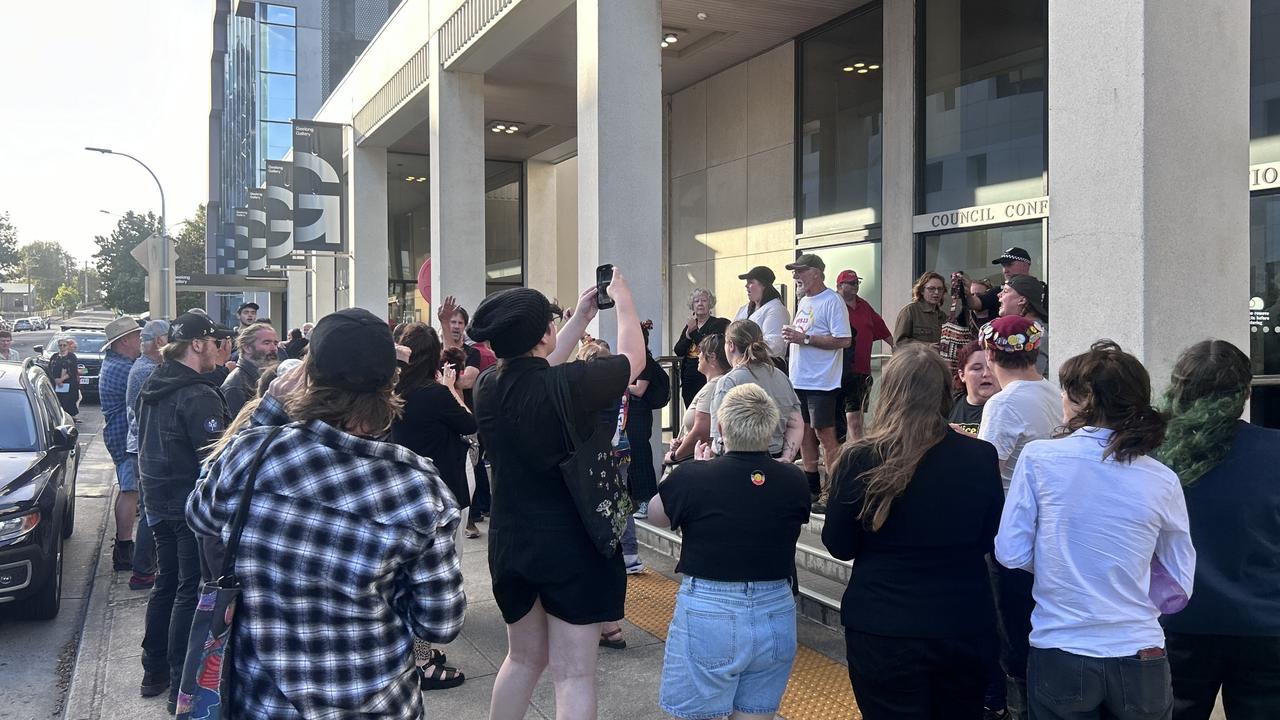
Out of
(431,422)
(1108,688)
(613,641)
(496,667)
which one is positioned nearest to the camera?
(1108,688)

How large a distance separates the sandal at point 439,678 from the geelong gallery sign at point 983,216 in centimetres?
729

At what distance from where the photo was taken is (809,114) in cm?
1286

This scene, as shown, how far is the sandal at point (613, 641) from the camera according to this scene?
581 cm

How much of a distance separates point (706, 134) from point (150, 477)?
11.4m

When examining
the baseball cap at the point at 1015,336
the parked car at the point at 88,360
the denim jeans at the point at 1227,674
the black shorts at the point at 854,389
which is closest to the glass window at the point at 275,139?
the parked car at the point at 88,360

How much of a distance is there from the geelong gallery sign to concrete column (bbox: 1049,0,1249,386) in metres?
4.95

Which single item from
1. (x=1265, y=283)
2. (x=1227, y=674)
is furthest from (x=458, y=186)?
(x=1227, y=674)

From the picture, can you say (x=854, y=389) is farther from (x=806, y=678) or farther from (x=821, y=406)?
(x=806, y=678)

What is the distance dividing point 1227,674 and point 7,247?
112 meters

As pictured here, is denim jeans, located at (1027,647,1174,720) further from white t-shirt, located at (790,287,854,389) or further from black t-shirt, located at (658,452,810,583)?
white t-shirt, located at (790,287,854,389)

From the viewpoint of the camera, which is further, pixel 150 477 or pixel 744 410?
pixel 150 477

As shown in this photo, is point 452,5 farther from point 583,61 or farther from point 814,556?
point 814,556

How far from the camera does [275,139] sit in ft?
122

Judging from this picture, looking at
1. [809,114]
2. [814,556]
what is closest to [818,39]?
[809,114]
